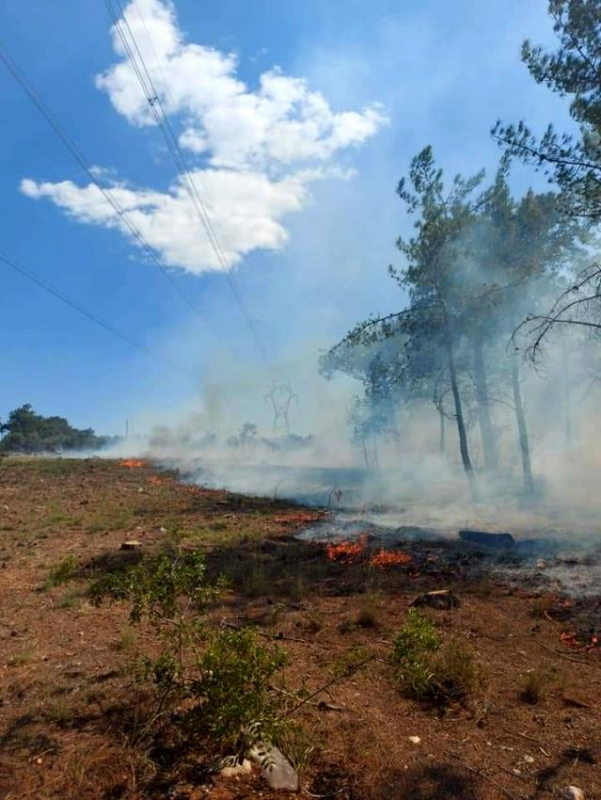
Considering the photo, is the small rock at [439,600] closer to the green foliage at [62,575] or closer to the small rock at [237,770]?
the small rock at [237,770]

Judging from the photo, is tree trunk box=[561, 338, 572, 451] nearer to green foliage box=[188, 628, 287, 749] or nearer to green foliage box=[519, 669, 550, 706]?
green foliage box=[519, 669, 550, 706]

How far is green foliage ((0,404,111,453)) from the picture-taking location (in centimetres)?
6469

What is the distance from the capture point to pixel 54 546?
10.9 meters

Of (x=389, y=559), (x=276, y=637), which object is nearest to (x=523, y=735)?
(x=276, y=637)

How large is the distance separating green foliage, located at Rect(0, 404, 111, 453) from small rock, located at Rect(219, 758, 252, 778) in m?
65.8

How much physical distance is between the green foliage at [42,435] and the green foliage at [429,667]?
65064 millimetres

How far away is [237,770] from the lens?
3.12 m

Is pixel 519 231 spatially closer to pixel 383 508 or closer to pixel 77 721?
pixel 383 508

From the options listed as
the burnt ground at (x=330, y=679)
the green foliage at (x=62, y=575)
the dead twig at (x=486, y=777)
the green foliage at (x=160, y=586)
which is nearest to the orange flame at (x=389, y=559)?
the burnt ground at (x=330, y=679)

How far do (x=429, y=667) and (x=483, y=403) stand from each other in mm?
19042

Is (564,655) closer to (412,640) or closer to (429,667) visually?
(429,667)

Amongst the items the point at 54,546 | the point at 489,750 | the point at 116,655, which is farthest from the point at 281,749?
the point at 54,546

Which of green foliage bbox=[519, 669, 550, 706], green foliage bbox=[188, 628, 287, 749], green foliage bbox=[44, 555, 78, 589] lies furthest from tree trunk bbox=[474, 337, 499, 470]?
green foliage bbox=[188, 628, 287, 749]

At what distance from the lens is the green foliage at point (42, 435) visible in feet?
212
